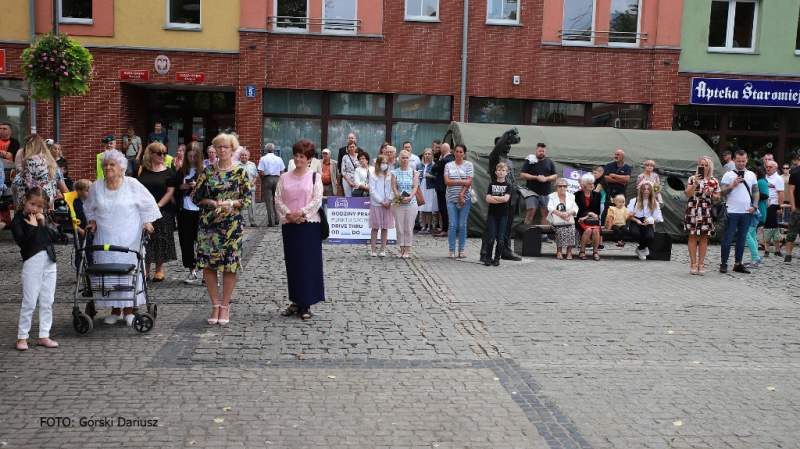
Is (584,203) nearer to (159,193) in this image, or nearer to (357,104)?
(159,193)

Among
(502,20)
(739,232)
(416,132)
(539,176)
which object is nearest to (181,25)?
(416,132)

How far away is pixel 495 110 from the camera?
79.6 ft

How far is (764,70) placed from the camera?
79.8 ft

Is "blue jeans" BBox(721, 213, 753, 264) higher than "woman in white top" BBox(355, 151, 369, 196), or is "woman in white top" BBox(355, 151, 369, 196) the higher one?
"woman in white top" BBox(355, 151, 369, 196)

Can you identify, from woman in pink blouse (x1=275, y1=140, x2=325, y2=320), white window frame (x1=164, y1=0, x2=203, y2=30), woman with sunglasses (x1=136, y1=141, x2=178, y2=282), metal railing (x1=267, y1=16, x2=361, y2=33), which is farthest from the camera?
metal railing (x1=267, y1=16, x2=361, y2=33)

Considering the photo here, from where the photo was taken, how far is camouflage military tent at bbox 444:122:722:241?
17562mm

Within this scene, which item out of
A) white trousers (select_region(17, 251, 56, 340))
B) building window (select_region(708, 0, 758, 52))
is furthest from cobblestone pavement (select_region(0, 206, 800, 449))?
building window (select_region(708, 0, 758, 52))

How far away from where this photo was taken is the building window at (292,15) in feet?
75.8

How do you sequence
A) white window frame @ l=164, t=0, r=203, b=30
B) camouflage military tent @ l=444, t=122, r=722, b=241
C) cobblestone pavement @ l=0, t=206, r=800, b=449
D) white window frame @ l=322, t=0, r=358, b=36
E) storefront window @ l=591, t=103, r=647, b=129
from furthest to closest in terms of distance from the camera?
storefront window @ l=591, t=103, r=647, b=129, white window frame @ l=322, t=0, r=358, b=36, white window frame @ l=164, t=0, r=203, b=30, camouflage military tent @ l=444, t=122, r=722, b=241, cobblestone pavement @ l=0, t=206, r=800, b=449

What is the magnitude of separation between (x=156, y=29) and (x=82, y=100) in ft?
8.88

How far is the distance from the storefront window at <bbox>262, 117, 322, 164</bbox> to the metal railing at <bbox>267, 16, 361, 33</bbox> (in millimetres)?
2516

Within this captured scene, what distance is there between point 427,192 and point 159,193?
8118mm

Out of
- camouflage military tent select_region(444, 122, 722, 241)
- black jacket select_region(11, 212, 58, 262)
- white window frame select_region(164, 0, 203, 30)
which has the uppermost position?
white window frame select_region(164, 0, 203, 30)

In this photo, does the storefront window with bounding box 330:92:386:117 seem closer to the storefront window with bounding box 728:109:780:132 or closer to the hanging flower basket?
the hanging flower basket
